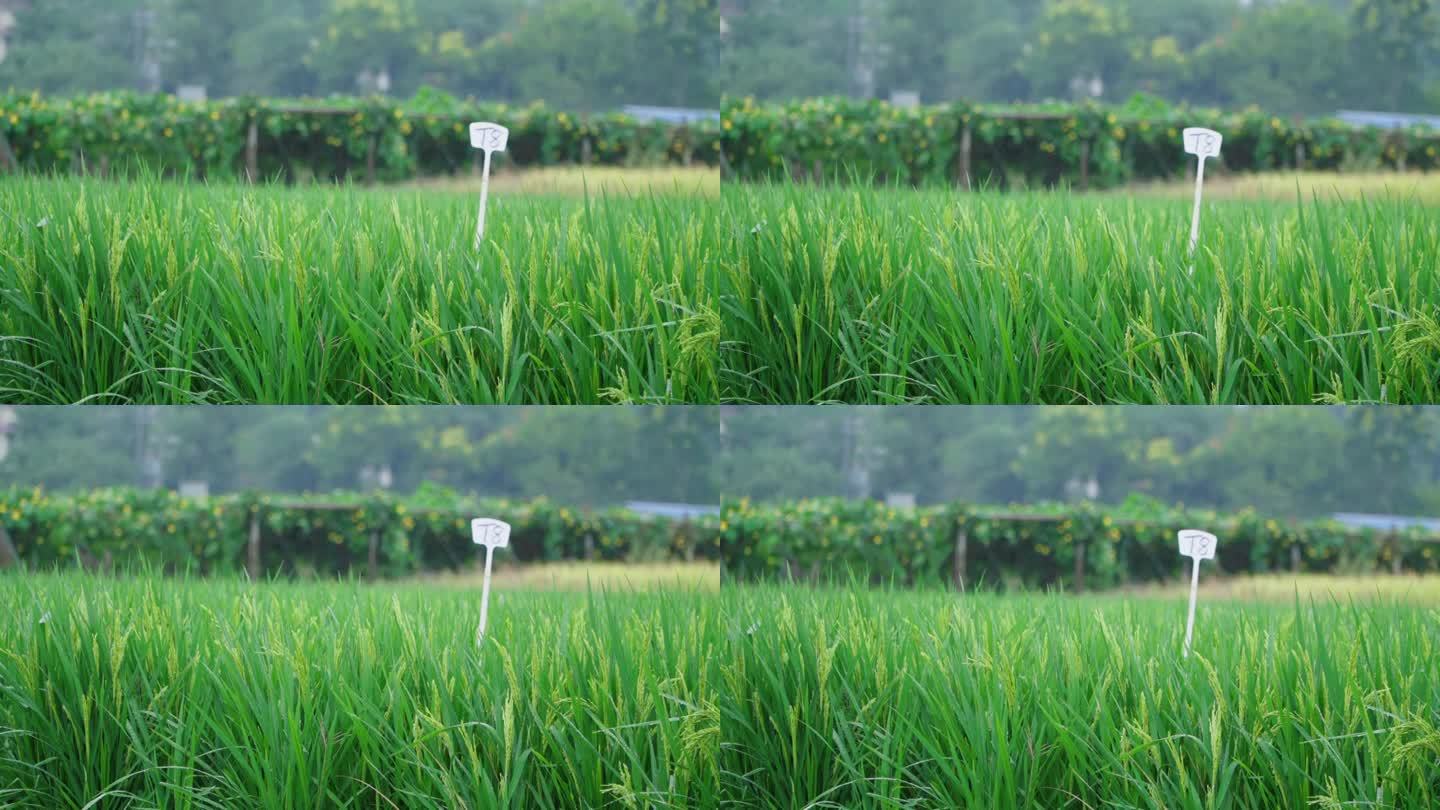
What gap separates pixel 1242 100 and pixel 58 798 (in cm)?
481

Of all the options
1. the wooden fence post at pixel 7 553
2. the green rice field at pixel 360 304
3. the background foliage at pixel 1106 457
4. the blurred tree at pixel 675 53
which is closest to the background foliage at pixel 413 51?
the blurred tree at pixel 675 53

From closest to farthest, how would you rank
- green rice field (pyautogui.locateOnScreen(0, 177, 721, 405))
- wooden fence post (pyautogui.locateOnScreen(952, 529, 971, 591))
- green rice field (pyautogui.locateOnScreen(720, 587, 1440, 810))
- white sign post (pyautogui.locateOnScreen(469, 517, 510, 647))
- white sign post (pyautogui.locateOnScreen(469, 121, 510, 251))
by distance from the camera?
green rice field (pyautogui.locateOnScreen(720, 587, 1440, 810))
green rice field (pyautogui.locateOnScreen(0, 177, 721, 405))
white sign post (pyautogui.locateOnScreen(469, 121, 510, 251))
white sign post (pyautogui.locateOnScreen(469, 517, 510, 647))
wooden fence post (pyautogui.locateOnScreen(952, 529, 971, 591))

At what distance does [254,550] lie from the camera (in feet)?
12.9

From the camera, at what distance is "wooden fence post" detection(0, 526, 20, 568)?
3852mm

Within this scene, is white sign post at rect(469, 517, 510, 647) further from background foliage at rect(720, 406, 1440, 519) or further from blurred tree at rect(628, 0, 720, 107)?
blurred tree at rect(628, 0, 720, 107)

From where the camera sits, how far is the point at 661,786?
10.2 feet

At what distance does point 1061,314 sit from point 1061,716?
1.23m

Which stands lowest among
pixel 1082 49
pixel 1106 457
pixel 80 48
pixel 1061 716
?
pixel 1061 716

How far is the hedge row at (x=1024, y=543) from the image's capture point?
369 cm

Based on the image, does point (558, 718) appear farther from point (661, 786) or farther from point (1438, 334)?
point (1438, 334)

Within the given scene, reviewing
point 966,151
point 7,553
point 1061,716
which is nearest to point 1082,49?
point 966,151

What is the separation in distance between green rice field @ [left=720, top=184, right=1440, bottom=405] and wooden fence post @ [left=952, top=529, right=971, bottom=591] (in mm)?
864

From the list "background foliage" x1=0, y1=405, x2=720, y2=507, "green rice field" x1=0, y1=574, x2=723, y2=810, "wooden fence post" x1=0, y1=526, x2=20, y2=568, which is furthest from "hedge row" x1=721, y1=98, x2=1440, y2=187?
"wooden fence post" x1=0, y1=526, x2=20, y2=568

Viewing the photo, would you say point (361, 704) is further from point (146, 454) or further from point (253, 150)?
point (253, 150)
